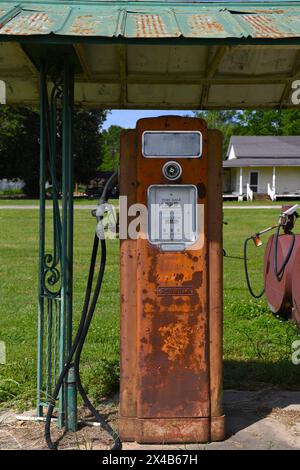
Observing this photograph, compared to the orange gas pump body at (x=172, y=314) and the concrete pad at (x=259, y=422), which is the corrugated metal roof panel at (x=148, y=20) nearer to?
the orange gas pump body at (x=172, y=314)

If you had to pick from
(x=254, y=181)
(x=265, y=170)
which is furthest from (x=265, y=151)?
(x=254, y=181)

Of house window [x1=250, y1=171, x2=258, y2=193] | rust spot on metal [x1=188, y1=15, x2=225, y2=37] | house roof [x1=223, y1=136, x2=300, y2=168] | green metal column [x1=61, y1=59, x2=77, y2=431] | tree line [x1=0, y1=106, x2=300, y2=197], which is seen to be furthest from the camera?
house window [x1=250, y1=171, x2=258, y2=193]

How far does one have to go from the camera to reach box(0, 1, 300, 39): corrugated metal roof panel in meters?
3.53

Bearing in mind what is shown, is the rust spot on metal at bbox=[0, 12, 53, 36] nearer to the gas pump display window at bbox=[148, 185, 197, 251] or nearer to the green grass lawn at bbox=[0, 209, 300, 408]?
the gas pump display window at bbox=[148, 185, 197, 251]

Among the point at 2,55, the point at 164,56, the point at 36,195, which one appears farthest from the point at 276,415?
the point at 36,195

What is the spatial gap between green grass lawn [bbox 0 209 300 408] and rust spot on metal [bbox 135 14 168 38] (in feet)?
9.09

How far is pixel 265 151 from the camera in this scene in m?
50.3

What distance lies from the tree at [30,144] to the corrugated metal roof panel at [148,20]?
42.9 m

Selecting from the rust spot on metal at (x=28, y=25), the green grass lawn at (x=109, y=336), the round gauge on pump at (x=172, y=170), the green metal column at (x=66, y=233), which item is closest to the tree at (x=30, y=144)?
the green grass lawn at (x=109, y=336)

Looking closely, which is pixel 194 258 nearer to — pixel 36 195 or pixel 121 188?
pixel 121 188

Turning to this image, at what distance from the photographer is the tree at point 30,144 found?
46281 millimetres

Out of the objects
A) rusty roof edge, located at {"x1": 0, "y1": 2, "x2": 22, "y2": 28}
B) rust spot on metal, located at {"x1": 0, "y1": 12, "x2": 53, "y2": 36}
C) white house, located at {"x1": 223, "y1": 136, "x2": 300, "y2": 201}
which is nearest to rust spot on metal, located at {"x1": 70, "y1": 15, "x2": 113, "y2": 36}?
rust spot on metal, located at {"x1": 0, "y1": 12, "x2": 53, "y2": 36}

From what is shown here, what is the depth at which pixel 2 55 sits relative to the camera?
176 inches
